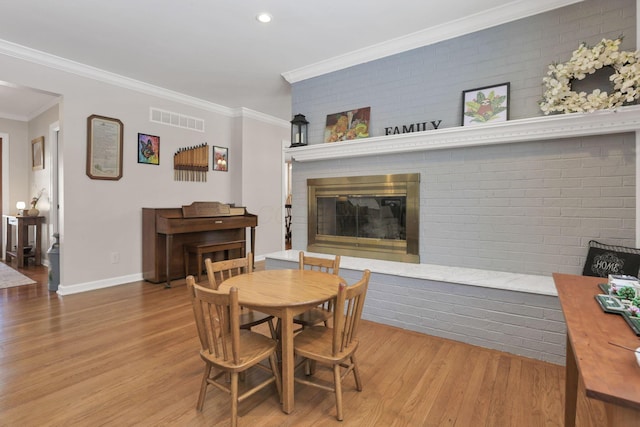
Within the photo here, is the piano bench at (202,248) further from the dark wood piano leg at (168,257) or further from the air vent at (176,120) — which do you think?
the air vent at (176,120)

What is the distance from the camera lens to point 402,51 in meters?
3.35

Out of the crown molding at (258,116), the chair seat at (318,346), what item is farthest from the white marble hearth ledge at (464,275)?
the crown molding at (258,116)

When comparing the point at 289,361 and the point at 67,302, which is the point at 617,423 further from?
the point at 67,302

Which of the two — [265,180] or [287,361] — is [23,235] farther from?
[287,361]

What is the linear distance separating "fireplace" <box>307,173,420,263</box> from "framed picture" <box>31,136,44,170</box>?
4761 mm

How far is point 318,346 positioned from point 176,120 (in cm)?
430

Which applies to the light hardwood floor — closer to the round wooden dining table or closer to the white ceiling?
the round wooden dining table

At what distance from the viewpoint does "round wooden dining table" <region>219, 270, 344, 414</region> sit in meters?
1.65

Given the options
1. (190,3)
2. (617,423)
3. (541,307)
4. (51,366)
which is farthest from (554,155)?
(51,366)

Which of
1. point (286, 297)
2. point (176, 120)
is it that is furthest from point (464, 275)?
point (176, 120)

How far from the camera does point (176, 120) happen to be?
191 inches

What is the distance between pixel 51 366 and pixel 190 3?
2.89 meters

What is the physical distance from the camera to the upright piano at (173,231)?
415 centimetres

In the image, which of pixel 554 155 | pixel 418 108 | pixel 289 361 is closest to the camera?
pixel 289 361
